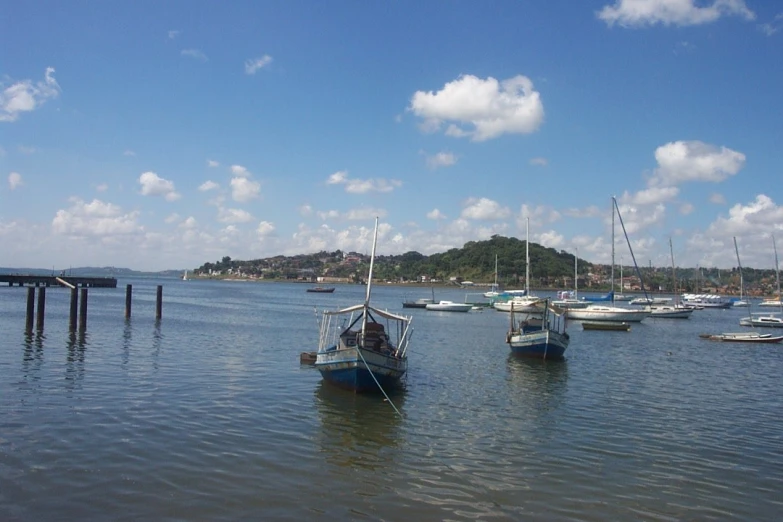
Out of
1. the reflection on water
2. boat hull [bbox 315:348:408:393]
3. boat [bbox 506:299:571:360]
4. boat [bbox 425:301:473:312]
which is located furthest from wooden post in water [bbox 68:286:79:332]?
boat [bbox 425:301:473:312]

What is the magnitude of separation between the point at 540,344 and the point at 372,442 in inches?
787

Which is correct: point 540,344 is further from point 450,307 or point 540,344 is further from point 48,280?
point 48,280

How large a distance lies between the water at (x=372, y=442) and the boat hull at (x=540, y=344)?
127 inches

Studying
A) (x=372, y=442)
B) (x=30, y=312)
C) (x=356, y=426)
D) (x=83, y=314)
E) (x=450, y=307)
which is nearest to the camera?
(x=372, y=442)

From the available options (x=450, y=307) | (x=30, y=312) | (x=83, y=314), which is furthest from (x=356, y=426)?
(x=450, y=307)

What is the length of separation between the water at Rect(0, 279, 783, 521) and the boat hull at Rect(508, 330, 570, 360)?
323 cm

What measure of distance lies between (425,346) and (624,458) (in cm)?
2663

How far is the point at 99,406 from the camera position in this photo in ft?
62.6

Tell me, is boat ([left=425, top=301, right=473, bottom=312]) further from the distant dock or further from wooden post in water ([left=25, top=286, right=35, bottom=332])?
wooden post in water ([left=25, top=286, right=35, bottom=332])

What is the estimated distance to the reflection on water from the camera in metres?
15.5

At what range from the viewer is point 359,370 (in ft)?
74.1

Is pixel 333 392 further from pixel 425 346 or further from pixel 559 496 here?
pixel 425 346

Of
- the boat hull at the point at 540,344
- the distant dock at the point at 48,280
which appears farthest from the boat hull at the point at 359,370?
the distant dock at the point at 48,280

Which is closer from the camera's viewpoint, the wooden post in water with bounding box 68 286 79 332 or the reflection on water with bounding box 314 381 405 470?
the reflection on water with bounding box 314 381 405 470
